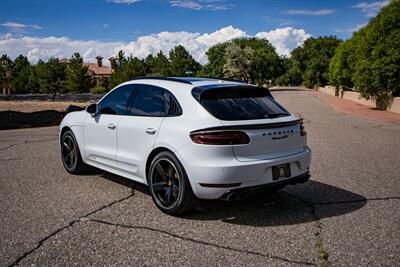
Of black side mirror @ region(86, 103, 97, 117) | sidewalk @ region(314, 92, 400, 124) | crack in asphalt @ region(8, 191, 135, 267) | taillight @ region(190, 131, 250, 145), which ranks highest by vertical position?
black side mirror @ region(86, 103, 97, 117)

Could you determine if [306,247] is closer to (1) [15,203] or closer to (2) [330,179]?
(2) [330,179]

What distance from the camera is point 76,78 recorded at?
74438 mm

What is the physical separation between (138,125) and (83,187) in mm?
1643

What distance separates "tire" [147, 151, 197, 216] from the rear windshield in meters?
0.74

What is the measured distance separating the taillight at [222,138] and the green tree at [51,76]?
79763 millimetres

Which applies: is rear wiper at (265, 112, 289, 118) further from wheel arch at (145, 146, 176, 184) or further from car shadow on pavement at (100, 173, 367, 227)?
wheel arch at (145, 146, 176, 184)

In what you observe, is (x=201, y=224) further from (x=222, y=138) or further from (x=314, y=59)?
(x=314, y=59)

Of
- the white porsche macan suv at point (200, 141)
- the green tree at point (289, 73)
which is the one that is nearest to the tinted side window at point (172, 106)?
the white porsche macan suv at point (200, 141)

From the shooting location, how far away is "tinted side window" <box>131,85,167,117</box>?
15.7 ft

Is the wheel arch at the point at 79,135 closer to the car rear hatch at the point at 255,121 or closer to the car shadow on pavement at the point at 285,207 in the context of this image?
the car shadow on pavement at the point at 285,207

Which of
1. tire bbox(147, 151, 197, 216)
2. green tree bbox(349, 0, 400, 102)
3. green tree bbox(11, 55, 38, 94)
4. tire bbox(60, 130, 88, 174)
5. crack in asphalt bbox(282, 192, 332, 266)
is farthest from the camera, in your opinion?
green tree bbox(11, 55, 38, 94)

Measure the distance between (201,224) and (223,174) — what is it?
0.68 meters

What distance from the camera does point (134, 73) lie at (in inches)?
2906

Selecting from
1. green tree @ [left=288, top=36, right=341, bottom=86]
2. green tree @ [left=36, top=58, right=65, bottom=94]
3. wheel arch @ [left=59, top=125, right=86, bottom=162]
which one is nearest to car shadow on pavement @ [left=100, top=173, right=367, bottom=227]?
wheel arch @ [left=59, top=125, right=86, bottom=162]
